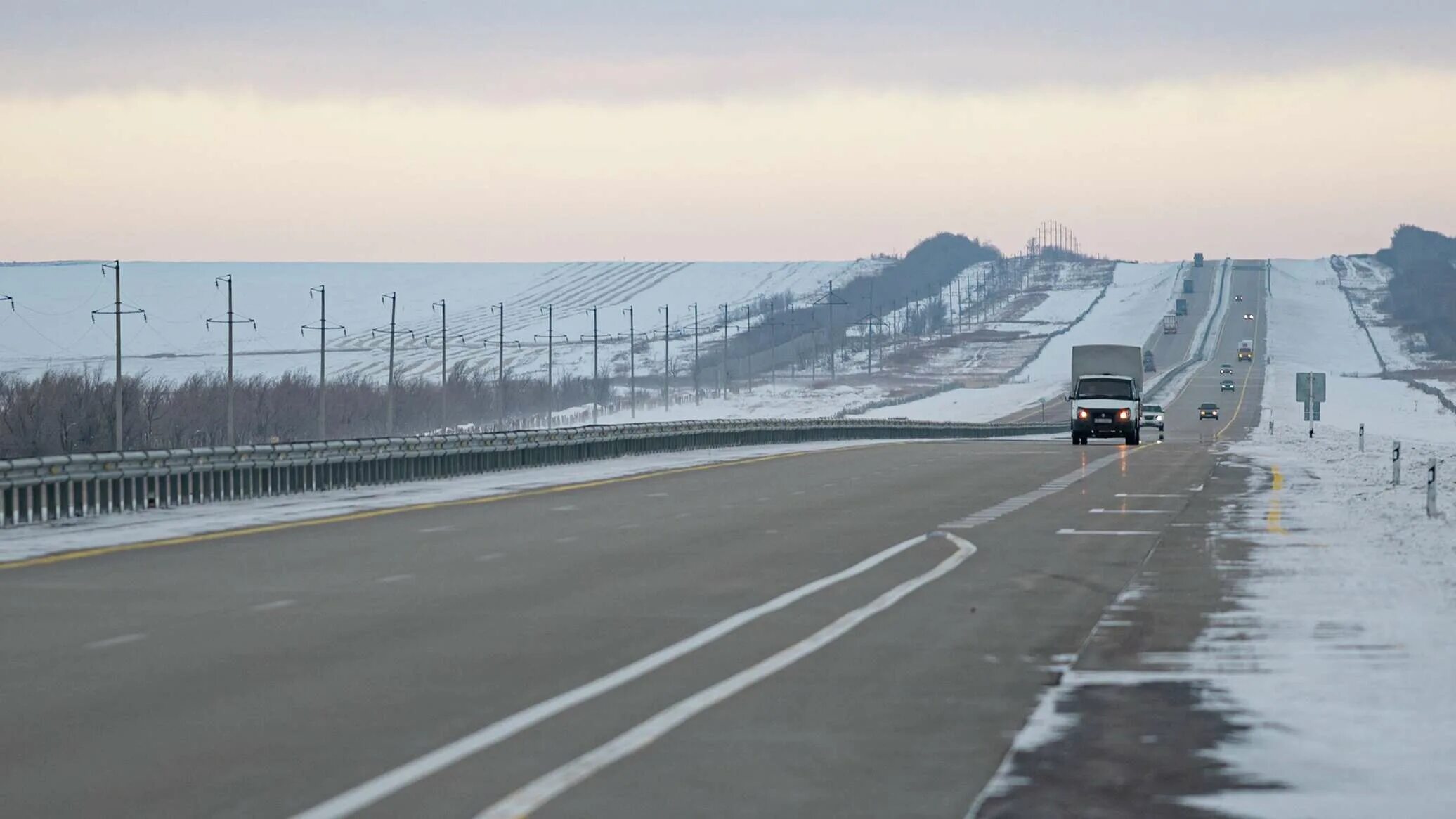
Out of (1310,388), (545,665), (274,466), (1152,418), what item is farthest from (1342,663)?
(1152,418)

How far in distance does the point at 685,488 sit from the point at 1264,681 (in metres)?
25.0

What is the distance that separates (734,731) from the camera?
10594 mm

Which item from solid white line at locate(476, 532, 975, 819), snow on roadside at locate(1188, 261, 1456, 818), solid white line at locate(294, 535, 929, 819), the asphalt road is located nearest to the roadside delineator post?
snow on roadside at locate(1188, 261, 1456, 818)

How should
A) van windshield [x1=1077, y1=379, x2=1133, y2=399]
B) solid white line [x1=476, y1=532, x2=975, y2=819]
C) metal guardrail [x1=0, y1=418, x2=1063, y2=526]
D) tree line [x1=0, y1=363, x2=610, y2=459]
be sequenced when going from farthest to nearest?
tree line [x1=0, y1=363, x2=610, y2=459] < van windshield [x1=1077, y1=379, x2=1133, y2=399] < metal guardrail [x1=0, y1=418, x2=1063, y2=526] < solid white line [x1=476, y1=532, x2=975, y2=819]

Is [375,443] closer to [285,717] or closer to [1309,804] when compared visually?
[285,717]

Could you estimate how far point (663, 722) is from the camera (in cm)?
1088

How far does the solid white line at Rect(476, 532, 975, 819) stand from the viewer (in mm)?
8680

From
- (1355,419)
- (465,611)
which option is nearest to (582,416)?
(1355,419)

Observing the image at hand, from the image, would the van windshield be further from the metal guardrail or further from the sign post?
the sign post

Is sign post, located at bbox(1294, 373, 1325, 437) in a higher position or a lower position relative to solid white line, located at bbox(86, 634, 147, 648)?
higher

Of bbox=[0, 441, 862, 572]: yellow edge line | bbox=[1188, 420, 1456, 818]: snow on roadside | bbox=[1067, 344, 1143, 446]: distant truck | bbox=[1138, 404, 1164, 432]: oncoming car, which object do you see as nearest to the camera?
bbox=[1188, 420, 1456, 818]: snow on roadside

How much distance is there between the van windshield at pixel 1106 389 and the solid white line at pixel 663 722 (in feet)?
168

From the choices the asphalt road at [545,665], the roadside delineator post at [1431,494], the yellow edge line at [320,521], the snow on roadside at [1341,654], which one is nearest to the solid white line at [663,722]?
the asphalt road at [545,665]

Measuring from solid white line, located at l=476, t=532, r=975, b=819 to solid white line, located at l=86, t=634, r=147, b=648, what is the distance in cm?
442
